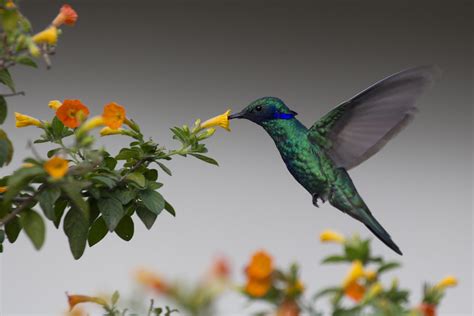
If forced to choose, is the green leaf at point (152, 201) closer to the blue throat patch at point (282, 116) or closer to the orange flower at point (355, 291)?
the blue throat patch at point (282, 116)

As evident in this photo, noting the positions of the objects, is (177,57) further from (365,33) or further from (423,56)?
(423,56)

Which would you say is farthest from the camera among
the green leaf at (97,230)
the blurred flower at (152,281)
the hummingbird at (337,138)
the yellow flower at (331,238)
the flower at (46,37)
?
the hummingbird at (337,138)

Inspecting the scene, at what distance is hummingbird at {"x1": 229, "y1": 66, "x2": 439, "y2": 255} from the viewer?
1.74 meters

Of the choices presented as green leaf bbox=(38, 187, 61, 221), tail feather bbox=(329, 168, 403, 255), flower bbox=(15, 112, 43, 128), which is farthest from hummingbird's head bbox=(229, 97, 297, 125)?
green leaf bbox=(38, 187, 61, 221)

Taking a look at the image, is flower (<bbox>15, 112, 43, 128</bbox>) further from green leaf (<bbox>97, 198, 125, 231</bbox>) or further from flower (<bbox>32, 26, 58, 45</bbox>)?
flower (<bbox>32, 26, 58, 45</bbox>)

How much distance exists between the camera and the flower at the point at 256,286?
3.20 feet

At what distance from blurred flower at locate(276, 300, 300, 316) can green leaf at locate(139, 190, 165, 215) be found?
22.1 inches

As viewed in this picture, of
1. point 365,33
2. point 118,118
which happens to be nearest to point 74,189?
point 118,118

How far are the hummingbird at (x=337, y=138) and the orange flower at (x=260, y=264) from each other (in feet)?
2.64

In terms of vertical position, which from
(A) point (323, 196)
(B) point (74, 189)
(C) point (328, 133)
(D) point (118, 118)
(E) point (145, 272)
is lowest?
(E) point (145, 272)

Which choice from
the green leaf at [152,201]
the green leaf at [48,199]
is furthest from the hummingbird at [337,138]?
the green leaf at [48,199]

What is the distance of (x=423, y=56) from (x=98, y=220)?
6.41 ft

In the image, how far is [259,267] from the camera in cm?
95

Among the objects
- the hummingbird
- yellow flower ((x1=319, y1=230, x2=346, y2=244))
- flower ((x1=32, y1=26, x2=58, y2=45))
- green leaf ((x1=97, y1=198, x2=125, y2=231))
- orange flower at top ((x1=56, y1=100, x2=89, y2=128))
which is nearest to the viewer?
yellow flower ((x1=319, y1=230, x2=346, y2=244))
